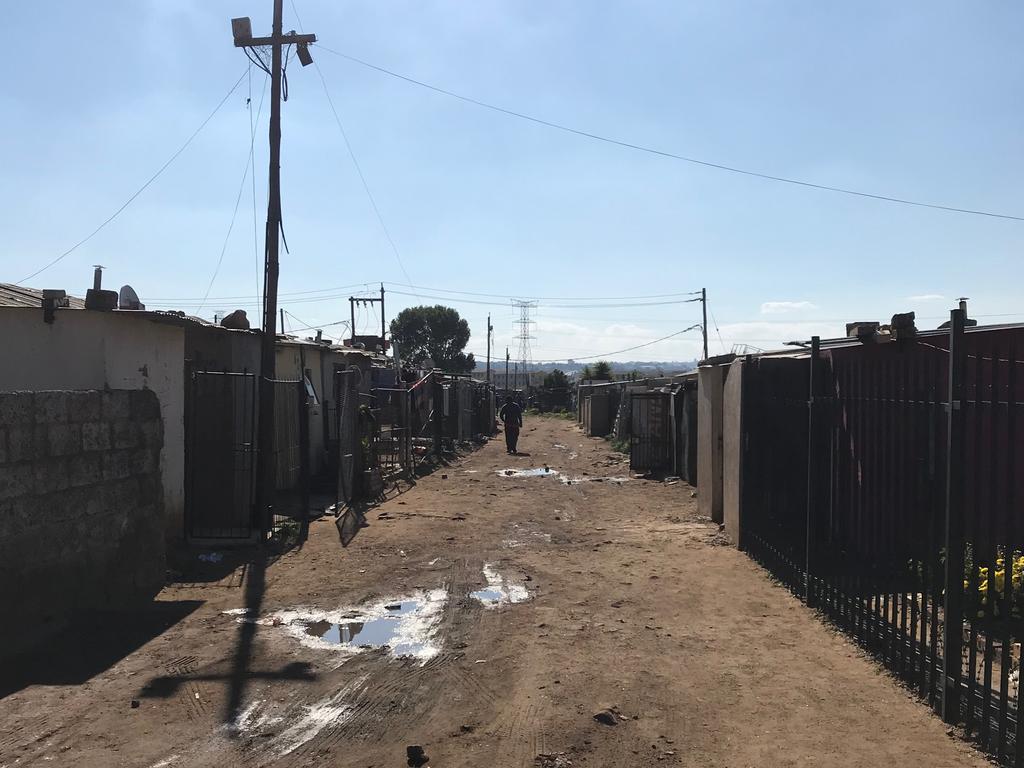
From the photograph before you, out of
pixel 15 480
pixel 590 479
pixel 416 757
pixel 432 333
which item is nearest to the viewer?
pixel 416 757

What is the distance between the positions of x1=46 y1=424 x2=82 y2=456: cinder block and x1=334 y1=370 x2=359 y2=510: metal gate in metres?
5.86

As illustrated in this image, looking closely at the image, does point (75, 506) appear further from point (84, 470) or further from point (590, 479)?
point (590, 479)

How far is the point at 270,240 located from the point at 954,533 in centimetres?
987

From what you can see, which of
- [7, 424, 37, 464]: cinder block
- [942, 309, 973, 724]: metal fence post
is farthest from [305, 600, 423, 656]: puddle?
[942, 309, 973, 724]: metal fence post

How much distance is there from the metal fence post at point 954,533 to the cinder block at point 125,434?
7.03 meters

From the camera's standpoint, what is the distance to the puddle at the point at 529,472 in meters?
20.8

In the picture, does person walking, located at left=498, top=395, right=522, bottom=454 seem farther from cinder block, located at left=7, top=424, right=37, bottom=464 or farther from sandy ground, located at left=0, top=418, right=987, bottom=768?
cinder block, located at left=7, top=424, right=37, bottom=464

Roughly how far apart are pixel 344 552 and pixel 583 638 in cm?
488

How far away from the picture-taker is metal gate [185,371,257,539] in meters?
11.2

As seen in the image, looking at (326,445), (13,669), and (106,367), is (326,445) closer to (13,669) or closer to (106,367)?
(106,367)

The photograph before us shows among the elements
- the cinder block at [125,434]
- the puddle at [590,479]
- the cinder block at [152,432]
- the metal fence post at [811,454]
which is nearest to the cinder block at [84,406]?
the cinder block at [125,434]

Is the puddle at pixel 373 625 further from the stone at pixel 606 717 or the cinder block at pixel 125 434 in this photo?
the cinder block at pixel 125 434

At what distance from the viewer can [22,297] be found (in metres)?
9.83

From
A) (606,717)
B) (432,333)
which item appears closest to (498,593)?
(606,717)
